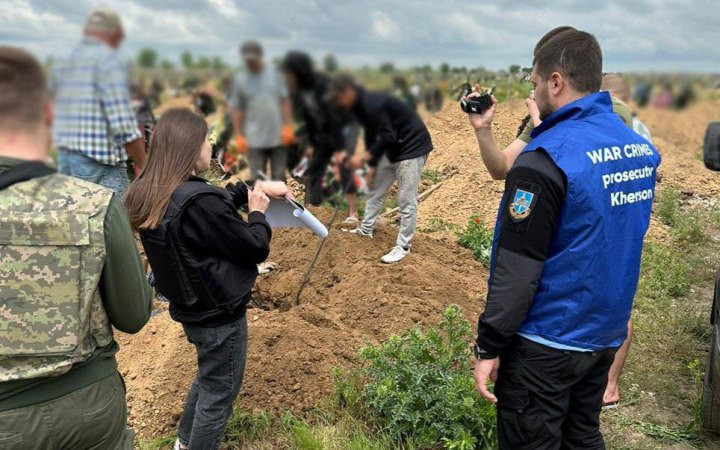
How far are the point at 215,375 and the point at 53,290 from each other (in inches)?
48.6

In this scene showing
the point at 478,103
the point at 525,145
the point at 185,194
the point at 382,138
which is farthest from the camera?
the point at 525,145

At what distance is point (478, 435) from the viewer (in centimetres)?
331

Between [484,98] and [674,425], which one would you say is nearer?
[484,98]

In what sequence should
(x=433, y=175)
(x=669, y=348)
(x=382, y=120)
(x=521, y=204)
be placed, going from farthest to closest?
(x=433, y=175) → (x=669, y=348) → (x=521, y=204) → (x=382, y=120)

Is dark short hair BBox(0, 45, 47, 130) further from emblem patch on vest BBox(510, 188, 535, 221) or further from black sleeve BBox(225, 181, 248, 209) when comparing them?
emblem patch on vest BBox(510, 188, 535, 221)

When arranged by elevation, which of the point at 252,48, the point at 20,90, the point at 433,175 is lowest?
the point at 433,175

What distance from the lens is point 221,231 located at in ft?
8.21

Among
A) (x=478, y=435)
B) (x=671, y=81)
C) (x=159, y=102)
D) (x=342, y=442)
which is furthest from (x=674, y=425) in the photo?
(x=159, y=102)

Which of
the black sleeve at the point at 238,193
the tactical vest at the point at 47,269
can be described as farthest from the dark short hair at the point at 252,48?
the black sleeve at the point at 238,193

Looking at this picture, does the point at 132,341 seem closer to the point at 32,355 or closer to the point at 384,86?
the point at 32,355

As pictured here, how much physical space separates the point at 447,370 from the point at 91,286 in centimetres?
225

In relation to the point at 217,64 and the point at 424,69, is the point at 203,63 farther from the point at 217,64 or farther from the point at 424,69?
the point at 424,69

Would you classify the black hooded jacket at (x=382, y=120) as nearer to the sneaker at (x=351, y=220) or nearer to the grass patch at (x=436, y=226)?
the sneaker at (x=351, y=220)

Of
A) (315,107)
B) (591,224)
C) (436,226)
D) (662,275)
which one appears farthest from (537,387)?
(436,226)
